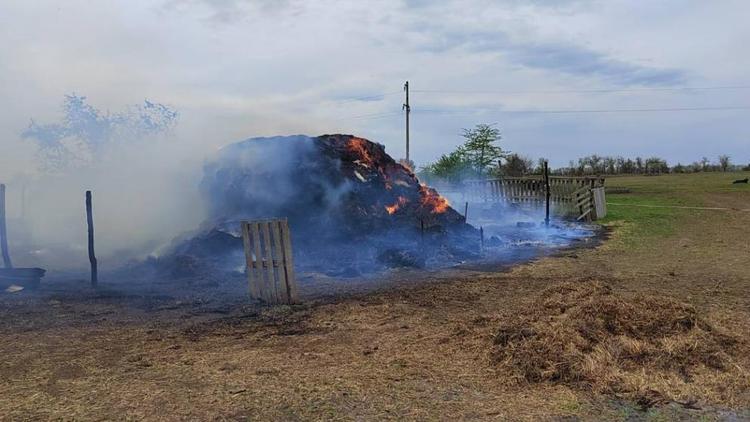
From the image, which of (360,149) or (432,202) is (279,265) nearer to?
(360,149)

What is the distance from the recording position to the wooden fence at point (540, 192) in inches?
866

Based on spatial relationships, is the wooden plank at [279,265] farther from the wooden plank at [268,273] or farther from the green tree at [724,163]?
the green tree at [724,163]

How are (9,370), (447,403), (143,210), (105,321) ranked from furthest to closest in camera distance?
1. (143,210)
2. (105,321)
3. (9,370)
4. (447,403)

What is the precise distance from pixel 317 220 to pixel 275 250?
5.70m

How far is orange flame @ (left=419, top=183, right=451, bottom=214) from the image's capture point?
1642 centimetres

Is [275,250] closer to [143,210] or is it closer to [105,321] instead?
[105,321]

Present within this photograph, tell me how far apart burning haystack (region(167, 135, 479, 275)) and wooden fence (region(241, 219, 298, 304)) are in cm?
327

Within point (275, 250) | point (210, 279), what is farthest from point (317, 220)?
Result: point (275, 250)

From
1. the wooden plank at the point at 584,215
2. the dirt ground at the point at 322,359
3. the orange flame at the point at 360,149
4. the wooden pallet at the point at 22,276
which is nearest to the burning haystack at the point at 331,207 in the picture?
the orange flame at the point at 360,149

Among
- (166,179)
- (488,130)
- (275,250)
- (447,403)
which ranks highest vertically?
(488,130)

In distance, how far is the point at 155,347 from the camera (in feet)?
21.4

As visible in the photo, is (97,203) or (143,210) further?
(97,203)

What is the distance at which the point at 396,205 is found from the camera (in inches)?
624

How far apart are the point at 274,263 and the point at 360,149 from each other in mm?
8617
